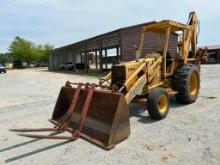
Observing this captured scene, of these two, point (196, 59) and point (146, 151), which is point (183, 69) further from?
point (146, 151)

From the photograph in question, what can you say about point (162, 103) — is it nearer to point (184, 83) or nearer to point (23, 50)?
point (184, 83)

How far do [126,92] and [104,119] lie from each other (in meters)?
1.16

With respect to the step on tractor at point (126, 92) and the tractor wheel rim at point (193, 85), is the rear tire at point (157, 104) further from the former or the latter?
the tractor wheel rim at point (193, 85)

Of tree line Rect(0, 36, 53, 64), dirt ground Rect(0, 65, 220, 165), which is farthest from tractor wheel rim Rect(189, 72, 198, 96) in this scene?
tree line Rect(0, 36, 53, 64)

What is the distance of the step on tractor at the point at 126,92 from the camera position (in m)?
4.85

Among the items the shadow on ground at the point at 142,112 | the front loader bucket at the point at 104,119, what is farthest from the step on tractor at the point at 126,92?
the shadow on ground at the point at 142,112

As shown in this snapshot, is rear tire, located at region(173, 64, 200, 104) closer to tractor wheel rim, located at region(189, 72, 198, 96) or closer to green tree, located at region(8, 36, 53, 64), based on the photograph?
tractor wheel rim, located at region(189, 72, 198, 96)

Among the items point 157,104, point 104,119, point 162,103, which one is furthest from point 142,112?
point 104,119

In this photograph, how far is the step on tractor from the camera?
4848 millimetres

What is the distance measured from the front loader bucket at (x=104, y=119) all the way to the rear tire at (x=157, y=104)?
1215 millimetres

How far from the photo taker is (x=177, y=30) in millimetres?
7957

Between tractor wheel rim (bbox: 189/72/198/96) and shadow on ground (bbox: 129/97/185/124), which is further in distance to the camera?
tractor wheel rim (bbox: 189/72/198/96)

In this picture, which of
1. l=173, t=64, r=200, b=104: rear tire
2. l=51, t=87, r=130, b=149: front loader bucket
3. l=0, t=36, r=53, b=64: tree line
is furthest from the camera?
l=0, t=36, r=53, b=64: tree line

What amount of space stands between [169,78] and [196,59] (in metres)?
1.93
